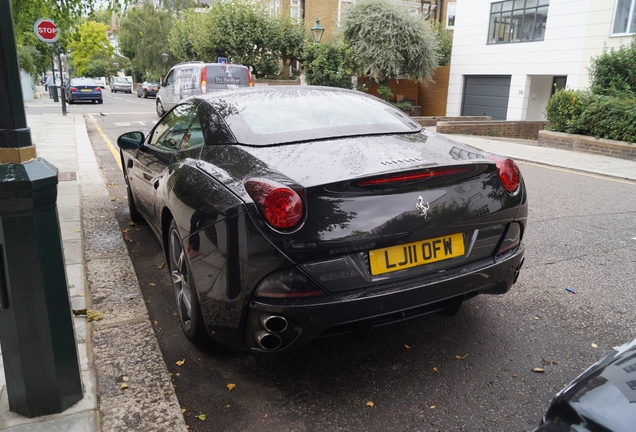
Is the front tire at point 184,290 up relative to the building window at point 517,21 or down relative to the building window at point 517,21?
down

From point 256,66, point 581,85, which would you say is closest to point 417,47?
point 581,85

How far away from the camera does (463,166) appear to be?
2701 millimetres

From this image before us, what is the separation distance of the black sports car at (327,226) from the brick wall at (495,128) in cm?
1489

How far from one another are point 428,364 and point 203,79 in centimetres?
1493

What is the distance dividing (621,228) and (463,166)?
13.3 feet

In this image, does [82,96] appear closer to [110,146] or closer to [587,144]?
[110,146]

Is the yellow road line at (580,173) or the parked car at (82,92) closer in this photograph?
the yellow road line at (580,173)

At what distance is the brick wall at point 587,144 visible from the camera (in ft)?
38.9

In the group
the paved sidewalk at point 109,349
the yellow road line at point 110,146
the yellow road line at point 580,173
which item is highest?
the paved sidewalk at point 109,349

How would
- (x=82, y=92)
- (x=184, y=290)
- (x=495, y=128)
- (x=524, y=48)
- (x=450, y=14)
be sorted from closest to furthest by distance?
(x=184, y=290) < (x=495, y=128) < (x=524, y=48) < (x=82, y=92) < (x=450, y=14)

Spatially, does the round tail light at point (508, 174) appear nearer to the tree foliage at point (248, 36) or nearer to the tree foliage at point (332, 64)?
the tree foliage at point (332, 64)

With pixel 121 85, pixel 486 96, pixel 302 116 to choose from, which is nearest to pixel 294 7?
pixel 486 96

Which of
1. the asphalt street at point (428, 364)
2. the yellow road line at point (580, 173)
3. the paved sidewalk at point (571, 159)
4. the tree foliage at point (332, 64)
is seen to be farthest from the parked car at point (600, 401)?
the tree foliage at point (332, 64)

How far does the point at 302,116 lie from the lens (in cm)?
332
